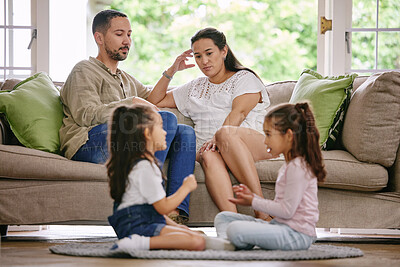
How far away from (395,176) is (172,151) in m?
1.03

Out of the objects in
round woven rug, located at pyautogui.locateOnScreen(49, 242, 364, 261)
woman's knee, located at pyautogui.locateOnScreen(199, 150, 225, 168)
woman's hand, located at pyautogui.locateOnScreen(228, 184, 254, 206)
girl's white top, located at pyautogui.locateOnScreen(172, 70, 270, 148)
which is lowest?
round woven rug, located at pyautogui.locateOnScreen(49, 242, 364, 261)

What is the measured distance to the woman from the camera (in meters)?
2.45

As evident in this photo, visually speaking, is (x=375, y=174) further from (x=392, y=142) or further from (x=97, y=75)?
(x=97, y=75)

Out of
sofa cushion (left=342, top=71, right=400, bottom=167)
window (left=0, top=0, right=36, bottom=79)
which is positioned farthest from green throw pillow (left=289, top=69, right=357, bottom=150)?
window (left=0, top=0, right=36, bottom=79)

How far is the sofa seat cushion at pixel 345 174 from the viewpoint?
2.50 m

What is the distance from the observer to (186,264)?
170cm

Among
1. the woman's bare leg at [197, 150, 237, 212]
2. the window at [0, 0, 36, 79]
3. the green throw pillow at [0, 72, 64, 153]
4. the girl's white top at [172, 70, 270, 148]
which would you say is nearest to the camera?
the woman's bare leg at [197, 150, 237, 212]

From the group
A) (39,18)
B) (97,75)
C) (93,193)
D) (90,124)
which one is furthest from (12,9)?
(93,193)

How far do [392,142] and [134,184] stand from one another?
1325 mm

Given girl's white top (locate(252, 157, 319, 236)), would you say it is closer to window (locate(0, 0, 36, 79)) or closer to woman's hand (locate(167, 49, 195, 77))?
woman's hand (locate(167, 49, 195, 77))

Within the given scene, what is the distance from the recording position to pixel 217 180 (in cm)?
244

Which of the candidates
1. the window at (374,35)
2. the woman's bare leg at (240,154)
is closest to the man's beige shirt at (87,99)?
the woman's bare leg at (240,154)

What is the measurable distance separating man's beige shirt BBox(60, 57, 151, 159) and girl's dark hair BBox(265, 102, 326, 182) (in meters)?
0.90

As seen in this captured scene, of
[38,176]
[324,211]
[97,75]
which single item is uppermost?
[97,75]
